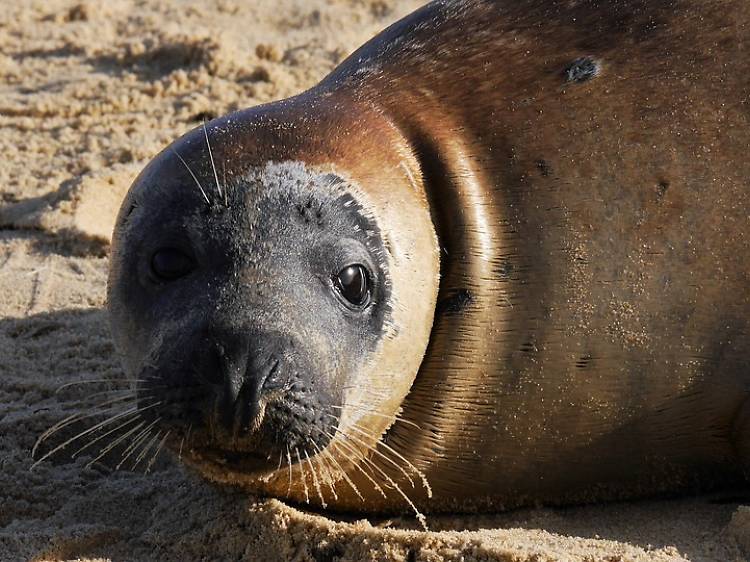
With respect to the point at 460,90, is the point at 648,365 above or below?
below

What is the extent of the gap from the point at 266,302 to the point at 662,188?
120 centimetres

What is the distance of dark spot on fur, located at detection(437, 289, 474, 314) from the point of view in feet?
10.8

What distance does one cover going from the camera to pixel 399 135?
3404 millimetres

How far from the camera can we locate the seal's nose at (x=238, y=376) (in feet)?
8.80

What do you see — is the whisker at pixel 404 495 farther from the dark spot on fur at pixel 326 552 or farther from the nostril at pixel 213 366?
the nostril at pixel 213 366

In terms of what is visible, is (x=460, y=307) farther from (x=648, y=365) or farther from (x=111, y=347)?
(x=111, y=347)

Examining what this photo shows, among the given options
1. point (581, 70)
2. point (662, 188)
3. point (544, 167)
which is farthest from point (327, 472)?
point (581, 70)

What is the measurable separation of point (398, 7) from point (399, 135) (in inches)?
185

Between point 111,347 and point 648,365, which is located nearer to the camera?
point 648,365

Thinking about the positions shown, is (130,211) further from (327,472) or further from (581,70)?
(581,70)

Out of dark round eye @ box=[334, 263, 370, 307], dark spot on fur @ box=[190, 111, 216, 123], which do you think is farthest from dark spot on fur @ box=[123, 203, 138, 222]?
dark spot on fur @ box=[190, 111, 216, 123]

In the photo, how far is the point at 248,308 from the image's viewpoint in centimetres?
282

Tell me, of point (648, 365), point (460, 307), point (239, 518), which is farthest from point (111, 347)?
point (648, 365)

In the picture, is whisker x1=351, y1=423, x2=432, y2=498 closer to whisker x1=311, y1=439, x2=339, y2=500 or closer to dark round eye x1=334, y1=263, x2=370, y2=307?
whisker x1=311, y1=439, x2=339, y2=500
